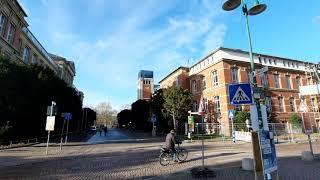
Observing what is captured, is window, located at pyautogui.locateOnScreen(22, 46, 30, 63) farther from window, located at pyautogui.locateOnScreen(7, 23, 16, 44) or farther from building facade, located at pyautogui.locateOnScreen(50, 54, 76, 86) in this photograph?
building facade, located at pyautogui.locateOnScreen(50, 54, 76, 86)

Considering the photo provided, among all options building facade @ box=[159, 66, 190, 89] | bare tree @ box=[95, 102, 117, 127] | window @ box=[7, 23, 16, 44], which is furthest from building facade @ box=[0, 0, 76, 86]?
bare tree @ box=[95, 102, 117, 127]

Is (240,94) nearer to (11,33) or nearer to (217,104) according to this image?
(217,104)

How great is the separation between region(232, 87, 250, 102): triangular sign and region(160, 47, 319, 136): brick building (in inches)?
1275

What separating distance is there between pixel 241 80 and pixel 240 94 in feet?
128

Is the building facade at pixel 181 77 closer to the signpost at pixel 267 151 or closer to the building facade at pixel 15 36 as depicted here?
the building facade at pixel 15 36

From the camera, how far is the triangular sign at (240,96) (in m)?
7.82

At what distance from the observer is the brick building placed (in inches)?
1738

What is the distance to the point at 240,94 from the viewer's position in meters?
7.88

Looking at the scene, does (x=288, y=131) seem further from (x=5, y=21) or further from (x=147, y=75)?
(x=147, y=75)

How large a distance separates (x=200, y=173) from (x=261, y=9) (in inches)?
252

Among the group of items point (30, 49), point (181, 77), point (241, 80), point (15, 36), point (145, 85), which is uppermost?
point (145, 85)

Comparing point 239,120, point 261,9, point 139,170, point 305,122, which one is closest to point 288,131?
point 239,120

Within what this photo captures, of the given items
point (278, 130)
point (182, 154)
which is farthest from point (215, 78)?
point (182, 154)

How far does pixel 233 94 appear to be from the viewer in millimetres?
7906
